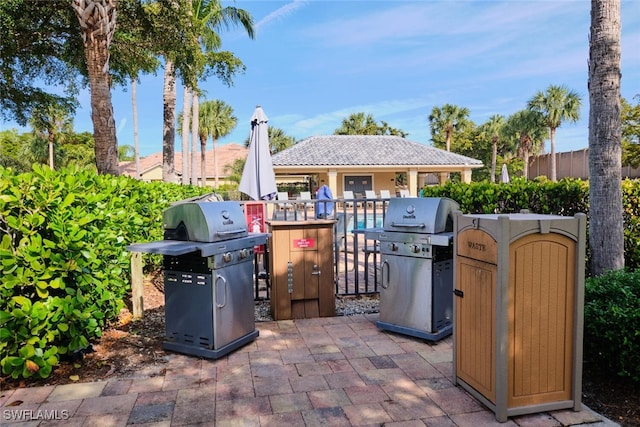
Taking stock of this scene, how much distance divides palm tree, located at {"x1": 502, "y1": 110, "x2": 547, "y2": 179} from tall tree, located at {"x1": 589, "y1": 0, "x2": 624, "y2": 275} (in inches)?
1352

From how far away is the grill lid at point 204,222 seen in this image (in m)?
3.25

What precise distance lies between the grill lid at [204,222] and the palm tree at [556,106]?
33793 millimetres

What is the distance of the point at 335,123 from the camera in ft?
149

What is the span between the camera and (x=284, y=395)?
8.84 feet

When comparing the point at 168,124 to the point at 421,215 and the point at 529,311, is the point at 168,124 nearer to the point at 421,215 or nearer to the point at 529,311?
the point at 421,215

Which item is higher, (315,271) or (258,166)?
(258,166)

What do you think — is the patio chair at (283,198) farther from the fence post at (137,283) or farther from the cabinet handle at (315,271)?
the fence post at (137,283)

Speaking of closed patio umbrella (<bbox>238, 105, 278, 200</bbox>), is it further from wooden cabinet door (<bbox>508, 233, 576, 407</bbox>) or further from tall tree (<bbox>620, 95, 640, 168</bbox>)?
tall tree (<bbox>620, 95, 640, 168</bbox>)

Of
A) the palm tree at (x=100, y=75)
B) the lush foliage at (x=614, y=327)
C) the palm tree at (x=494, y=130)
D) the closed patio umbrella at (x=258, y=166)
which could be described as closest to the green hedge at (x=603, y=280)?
the lush foliage at (x=614, y=327)

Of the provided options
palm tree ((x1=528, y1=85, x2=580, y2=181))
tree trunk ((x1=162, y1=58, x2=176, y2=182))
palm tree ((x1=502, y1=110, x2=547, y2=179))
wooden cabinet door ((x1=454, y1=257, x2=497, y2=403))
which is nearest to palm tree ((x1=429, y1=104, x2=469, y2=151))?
palm tree ((x1=502, y1=110, x2=547, y2=179))

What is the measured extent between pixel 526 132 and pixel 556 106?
3.35 metres

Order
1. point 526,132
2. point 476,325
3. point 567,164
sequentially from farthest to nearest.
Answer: point 526,132, point 567,164, point 476,325

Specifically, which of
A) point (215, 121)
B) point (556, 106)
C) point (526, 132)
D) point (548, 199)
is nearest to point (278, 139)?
point (215, 121)

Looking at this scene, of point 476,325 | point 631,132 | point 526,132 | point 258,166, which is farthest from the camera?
point 526,132
